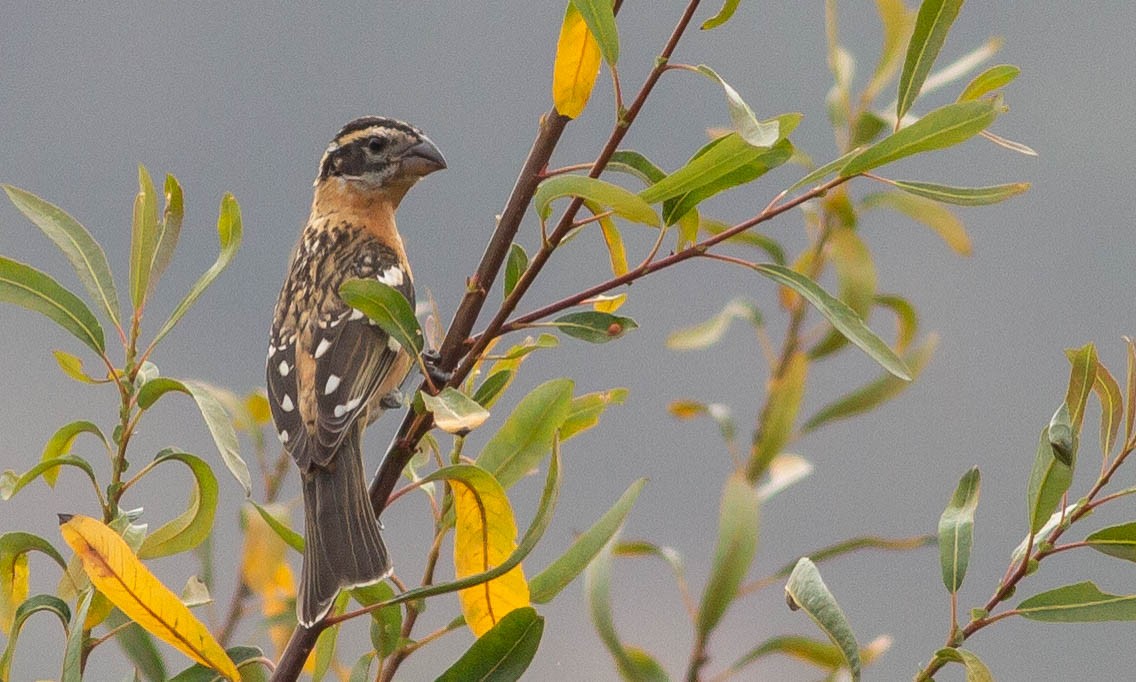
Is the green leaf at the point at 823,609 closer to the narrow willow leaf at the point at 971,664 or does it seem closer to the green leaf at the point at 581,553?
the narrow willow leaf at the point at 971,664

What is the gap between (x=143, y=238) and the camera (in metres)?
2.16

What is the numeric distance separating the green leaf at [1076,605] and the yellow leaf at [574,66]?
0.92 m

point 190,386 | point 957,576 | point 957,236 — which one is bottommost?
point 957,576

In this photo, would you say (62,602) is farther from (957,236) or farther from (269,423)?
(957,236)

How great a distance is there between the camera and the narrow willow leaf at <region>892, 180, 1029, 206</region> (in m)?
1.98

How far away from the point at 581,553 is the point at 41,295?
3.03ft

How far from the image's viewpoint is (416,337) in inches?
83.4

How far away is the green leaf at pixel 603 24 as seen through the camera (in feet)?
6.12

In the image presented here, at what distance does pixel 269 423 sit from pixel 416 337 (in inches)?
64.2

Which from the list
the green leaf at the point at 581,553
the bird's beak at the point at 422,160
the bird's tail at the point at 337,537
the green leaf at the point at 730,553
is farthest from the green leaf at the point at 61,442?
the bird's beak at the point at 422,160

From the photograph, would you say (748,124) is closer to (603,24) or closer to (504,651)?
(603,24)

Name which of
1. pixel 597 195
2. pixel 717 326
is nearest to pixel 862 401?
pixel 717 326

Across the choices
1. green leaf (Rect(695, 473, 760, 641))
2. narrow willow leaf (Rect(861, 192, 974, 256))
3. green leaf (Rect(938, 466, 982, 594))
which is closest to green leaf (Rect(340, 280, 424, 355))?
green leaf (Rect(695, 473, 760, 641))

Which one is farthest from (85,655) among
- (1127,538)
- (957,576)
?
(1127,538)
